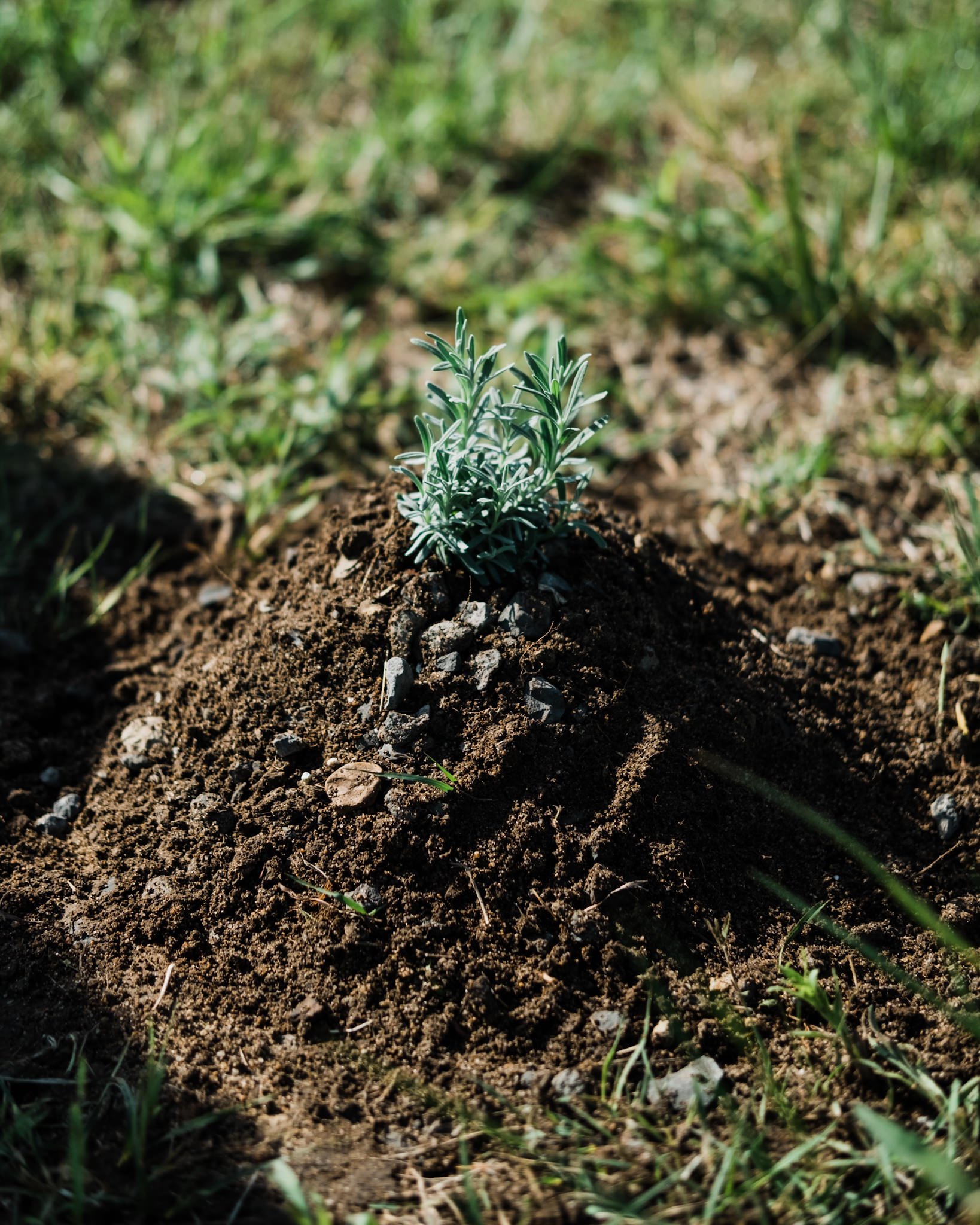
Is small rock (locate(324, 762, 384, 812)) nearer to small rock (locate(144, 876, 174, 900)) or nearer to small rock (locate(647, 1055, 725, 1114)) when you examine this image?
small rock (locate(144, 876, 174, 900))

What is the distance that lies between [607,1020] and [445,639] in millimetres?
762

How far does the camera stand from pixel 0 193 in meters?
3.69

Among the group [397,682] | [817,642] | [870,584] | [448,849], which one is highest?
[870,584]

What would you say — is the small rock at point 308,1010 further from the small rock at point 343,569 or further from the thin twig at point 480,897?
the small rock at point 343,569

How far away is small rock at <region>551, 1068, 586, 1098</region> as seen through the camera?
1.72m

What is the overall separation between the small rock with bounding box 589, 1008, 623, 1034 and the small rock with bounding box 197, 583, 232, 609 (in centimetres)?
133

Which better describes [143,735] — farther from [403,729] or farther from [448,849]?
[448,849]

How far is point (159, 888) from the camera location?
200cm

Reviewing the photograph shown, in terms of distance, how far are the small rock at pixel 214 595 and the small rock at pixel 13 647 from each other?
16.9 inches

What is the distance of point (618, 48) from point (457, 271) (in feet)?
4.97

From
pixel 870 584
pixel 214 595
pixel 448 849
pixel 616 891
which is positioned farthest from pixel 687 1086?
pixel 214 595

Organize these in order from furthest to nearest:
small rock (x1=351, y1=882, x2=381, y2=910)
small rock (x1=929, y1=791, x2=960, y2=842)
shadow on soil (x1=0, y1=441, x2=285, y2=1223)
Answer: small rock (x1=929, y1=791, x2=960, y2=842) → small rock (x1=351, y1=882, x2=381, y2=910) → shadow on soil (x1=0, y1=441, x2=285, y2=1223)

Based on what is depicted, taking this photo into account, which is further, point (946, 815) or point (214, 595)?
point (214, 595)

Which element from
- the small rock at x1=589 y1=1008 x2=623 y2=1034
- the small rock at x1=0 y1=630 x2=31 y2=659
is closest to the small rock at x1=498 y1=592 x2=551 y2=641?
the small rock at x1=589 y1=1008 x2=623 y2=1034
